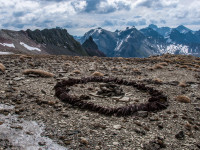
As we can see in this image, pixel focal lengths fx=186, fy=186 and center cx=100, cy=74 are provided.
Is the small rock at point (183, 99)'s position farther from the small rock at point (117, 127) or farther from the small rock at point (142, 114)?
the small rock at point (117, 127)

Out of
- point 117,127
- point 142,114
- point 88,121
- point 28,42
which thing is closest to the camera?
point 117,127

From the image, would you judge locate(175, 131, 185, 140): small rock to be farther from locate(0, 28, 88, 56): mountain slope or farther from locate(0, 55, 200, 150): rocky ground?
locate(0, 28, 88, 56): mountain slope

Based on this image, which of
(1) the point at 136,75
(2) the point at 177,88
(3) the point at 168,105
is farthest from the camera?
(1) the point at 136,75

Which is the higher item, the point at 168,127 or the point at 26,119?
the point at 26,119

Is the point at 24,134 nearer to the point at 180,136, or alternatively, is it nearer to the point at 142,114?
the point at 142,114

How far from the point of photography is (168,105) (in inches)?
533

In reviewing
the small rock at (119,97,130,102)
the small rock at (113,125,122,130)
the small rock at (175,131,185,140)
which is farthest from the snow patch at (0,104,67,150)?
the small rock at (119,97,130,102)

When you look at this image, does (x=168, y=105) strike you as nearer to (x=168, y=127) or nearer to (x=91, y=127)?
(x=168, y=127)

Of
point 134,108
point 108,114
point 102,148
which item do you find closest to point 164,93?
point 134,108

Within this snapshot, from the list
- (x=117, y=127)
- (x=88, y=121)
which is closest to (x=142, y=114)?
(x=117, y=127)

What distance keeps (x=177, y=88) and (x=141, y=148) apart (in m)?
11.1

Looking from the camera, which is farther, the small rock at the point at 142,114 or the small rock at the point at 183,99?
the small rock at the point at 183,99

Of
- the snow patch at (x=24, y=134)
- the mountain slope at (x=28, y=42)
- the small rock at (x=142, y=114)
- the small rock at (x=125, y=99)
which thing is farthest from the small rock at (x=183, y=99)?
the mountain slope at (x=28, y=42)

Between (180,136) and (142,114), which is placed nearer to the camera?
(180,136)
